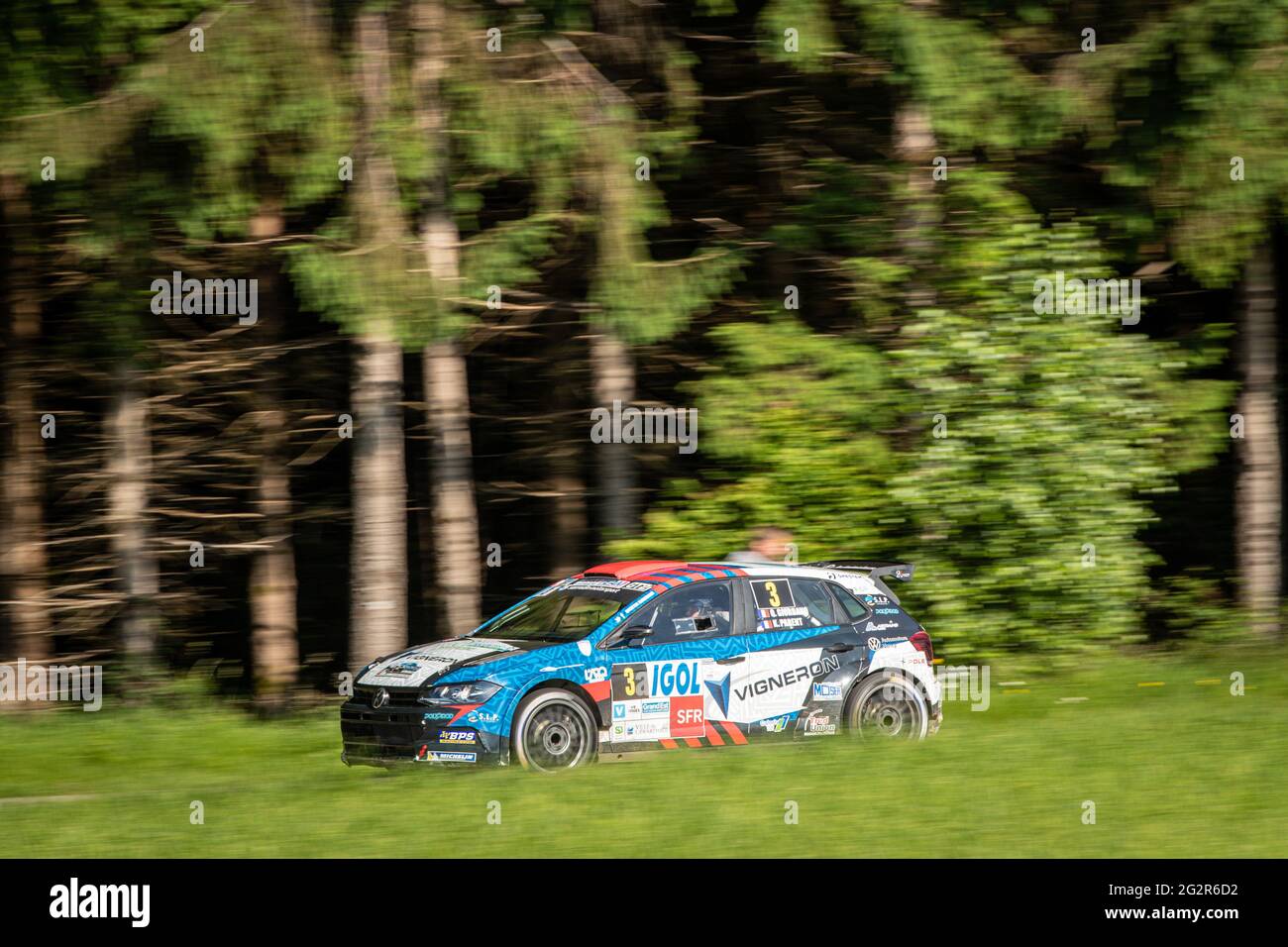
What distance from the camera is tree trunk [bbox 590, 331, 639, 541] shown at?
18.9 m

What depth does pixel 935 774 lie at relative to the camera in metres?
10.9

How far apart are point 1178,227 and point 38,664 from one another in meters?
14.3

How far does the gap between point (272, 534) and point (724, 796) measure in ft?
44.8

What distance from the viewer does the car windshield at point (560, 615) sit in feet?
39.8

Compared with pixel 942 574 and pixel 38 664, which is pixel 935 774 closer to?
pixel 942 574

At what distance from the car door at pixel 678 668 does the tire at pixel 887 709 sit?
104 cm

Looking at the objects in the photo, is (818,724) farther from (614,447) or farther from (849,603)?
(614,447)

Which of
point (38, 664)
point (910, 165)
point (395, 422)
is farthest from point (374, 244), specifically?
point (38, 664)

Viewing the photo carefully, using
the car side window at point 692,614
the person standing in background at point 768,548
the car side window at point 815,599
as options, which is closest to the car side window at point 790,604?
the car side window at point 815,599

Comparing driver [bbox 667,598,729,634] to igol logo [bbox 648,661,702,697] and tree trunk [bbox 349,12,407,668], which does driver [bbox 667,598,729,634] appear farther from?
tree trunk [bbox 349,12,407,668]

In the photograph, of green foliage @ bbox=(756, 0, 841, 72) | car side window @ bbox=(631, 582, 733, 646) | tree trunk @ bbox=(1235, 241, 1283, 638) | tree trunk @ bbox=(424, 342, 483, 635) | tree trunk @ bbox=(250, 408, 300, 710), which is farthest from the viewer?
tree trunk @ bbox=(250, 408, 300, 710)

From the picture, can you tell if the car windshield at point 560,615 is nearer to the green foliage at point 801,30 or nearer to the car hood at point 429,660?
the car hood at point 429,660

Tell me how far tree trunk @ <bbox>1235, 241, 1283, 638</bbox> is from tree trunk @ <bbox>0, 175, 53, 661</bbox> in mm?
15064

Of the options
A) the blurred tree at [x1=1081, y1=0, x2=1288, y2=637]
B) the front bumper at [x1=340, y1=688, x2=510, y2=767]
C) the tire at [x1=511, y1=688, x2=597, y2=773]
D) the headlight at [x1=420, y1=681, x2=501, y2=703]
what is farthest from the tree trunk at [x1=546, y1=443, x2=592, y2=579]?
the headlight at [x1=420, y1=681, x2=501, y2=703]
